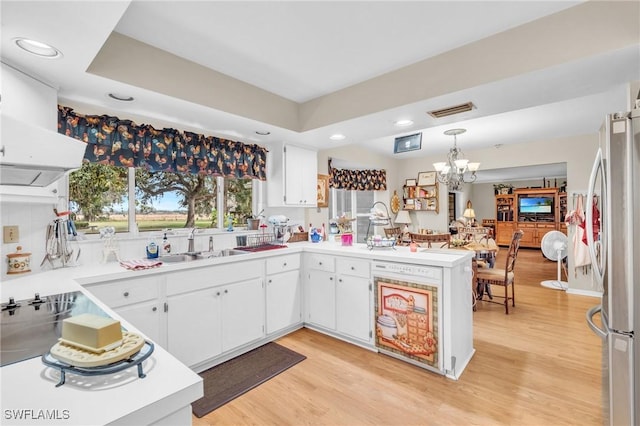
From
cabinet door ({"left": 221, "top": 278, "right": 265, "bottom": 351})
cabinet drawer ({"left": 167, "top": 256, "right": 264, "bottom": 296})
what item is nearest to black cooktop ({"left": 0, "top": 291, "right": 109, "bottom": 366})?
cabinet drawer ({"left": 167, "top": 256, "right": 264, "bottom": 296})

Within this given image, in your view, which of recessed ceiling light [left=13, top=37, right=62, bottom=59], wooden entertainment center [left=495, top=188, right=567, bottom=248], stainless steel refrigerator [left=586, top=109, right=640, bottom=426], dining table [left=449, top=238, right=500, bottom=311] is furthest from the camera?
wooden entertainment center [left=495, top=188, right=567, bottom=248]

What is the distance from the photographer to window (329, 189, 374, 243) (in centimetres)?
539

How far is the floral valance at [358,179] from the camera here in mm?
4969

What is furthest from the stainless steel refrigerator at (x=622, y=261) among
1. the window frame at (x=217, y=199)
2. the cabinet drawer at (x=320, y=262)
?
the window frame at (x=217, y=199)

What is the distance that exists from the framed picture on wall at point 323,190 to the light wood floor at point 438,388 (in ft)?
6.38

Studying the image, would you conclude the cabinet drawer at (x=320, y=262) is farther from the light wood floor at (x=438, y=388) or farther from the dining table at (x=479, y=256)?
the dining table at (x=479, y=256)

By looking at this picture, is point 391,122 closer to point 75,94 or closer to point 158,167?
point 158,167

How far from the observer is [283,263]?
3.07 m

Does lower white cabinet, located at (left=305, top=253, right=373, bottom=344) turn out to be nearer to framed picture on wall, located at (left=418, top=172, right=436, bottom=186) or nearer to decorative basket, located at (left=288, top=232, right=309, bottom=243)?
decorative basket, located at (left=288, top=232, right=309, bottom=243)

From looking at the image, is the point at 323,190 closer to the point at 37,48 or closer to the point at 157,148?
the point at 157,148

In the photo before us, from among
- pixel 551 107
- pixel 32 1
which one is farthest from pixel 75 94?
pixel 551 107

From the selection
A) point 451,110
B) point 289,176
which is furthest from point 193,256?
point 451,110

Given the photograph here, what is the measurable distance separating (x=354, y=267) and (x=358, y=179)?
9.41 ft

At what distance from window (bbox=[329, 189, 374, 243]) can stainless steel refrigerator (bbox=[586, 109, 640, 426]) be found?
12.6 ft
